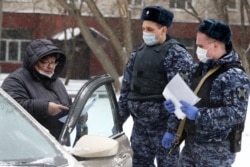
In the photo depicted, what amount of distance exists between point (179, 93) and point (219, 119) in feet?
1.17

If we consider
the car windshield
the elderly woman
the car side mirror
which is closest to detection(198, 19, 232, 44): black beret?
the elderly woman

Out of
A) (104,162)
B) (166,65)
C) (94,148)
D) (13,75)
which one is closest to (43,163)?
(94,148)

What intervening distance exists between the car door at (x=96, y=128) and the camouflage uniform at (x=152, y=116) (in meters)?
0.60

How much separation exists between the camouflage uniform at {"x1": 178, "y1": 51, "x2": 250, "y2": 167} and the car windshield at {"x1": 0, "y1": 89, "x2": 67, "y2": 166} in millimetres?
1381

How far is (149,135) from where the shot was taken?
5180 millimetres

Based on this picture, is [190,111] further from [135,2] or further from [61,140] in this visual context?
[135,2]

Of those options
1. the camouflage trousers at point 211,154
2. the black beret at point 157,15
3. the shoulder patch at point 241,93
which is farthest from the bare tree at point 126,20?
the shoulder patch at point 241,93

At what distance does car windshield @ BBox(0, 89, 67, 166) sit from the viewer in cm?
306

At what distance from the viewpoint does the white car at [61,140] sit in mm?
3084

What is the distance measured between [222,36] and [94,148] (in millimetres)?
1566

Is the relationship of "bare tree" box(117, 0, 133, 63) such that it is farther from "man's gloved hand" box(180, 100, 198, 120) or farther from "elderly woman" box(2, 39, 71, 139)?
"man's gloved hand" box(180, 100, 198, 120)

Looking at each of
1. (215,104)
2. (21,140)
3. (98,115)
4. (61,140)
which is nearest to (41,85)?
(98,115)

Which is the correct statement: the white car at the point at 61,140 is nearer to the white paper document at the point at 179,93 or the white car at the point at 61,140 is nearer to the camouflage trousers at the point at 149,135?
the white paper document at the point at 179,93

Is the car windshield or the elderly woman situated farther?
the elderly woman
